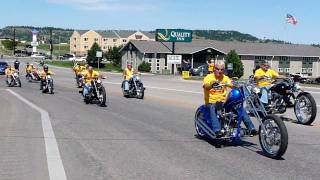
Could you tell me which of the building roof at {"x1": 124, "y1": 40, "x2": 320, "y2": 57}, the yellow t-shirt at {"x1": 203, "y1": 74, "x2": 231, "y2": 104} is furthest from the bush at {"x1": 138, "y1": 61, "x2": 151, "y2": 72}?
the yellow t-shirt at {"x1": 203, "y1": 74, "x2": 231, "y2": 104}

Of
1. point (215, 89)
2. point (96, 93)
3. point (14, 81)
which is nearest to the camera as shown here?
point (215, 89)

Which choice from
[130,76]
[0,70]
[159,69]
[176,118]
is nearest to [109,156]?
[176,118]

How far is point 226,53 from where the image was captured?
9062 cm

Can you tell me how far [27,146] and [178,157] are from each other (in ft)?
9.96

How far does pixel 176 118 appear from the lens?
52.4ft

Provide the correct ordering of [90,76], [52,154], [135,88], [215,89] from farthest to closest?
[135,88] → [90,76] → [215,89] → [52,154]

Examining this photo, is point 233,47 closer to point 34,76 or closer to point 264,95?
point 34,76

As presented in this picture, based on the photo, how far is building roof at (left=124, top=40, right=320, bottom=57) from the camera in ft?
297

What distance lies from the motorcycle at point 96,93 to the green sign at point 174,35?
2504 inches

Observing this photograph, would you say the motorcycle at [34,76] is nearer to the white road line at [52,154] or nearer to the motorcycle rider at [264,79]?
the white road line at [52,154]

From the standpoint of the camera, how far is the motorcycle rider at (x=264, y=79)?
14.9m

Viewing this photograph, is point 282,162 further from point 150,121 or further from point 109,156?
point 150,121

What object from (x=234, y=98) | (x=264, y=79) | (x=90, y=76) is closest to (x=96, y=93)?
(x=90, y=76)

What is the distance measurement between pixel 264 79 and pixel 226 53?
76198mm
